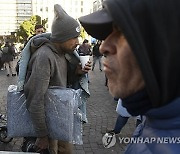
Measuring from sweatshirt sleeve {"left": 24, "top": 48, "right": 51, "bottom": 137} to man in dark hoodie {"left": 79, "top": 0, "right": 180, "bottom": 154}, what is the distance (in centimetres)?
150

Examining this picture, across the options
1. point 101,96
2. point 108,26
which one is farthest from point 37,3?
Result: point 108,26

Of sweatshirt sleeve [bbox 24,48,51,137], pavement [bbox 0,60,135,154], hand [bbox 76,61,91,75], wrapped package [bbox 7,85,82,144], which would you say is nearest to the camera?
sweatshirt sleeve [bbox 24,48,51,137]

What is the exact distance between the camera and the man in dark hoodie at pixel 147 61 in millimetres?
791

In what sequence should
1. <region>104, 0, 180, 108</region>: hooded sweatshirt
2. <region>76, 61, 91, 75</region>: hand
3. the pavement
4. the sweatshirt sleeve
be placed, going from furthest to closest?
the pavement → <region>76, 61, 91, 75</region>: hand → the sweatshirt sleeve → <region>104, 0, 180, 108</region>: hooded sweatshirt

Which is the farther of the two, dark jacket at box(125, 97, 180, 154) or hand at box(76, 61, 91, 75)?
hand at box(76, 61, 91, 75)

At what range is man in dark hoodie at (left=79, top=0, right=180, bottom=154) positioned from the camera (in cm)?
79

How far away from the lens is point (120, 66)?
0.89 m

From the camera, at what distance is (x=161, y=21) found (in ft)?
2.59

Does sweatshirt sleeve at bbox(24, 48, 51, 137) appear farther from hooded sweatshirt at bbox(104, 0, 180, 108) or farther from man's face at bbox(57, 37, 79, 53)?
hooded sweatshirt at bbox(104, 0, 180, 108)

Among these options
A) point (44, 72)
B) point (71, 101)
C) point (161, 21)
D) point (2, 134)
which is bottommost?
point (2, 134)

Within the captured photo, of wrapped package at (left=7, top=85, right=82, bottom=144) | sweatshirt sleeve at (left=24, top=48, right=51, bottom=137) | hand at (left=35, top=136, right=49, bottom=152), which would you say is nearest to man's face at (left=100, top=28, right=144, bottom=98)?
sweatshirt sleeve at (left=24, top=48, right=51, bottom=137)

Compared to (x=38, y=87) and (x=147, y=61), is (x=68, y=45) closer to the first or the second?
(x=38, y=87)

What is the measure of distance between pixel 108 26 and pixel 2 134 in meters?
4.01

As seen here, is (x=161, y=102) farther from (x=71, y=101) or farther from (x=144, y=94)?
(x=71, y=101)
